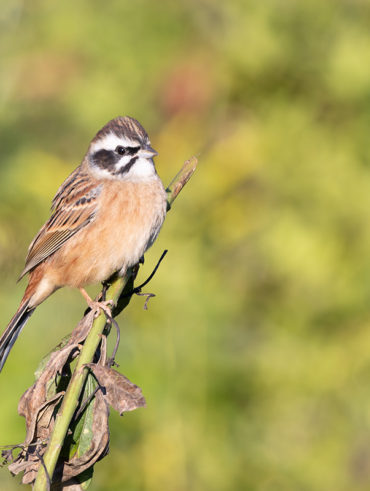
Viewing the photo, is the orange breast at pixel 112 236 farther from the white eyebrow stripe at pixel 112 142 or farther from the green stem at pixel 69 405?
the green stem at pixel 69 405

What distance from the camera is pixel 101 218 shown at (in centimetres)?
343

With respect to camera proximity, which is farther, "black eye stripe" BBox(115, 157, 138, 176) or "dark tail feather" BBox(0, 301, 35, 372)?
"black eye stripe" BBox(115, 157, 138, 176)

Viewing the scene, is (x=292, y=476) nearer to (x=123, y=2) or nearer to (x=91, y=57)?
(x=91, y=57)

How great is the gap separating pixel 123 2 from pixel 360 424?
203 inches

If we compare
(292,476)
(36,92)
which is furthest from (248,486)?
(36,92)

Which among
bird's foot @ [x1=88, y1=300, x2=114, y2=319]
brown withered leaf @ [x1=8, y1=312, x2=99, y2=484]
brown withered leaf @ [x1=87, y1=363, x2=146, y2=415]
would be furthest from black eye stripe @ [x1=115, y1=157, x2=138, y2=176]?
brown withered leaf @ [x1=87, y1=363, x2=146, y2=415]

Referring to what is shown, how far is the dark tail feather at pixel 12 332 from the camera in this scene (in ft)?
9.35

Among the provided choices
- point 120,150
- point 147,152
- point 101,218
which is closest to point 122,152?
point 120,150

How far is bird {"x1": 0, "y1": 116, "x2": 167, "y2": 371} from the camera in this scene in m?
3.22

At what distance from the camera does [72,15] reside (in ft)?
27.0

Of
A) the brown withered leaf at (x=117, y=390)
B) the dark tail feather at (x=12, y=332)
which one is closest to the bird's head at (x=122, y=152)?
the dark tail feather at (x=12, y=332)

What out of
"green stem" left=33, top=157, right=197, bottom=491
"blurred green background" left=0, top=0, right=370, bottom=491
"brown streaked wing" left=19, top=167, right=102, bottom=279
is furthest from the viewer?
"blurred green background" left=0, top=0, right=370, bottom=491

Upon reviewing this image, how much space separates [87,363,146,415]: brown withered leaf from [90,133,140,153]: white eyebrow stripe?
1.64m

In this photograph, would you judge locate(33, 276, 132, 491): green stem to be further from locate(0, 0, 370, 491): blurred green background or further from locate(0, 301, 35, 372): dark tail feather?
locate(0, 0, 370, 491): blurred green background
